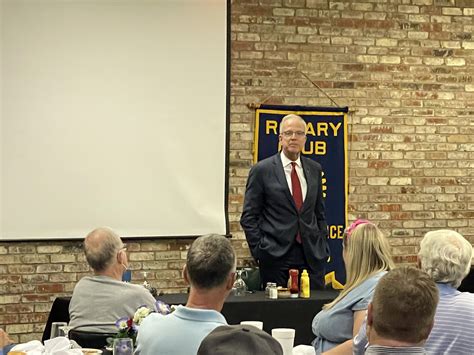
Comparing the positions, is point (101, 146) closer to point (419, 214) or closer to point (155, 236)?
point (155, 236)

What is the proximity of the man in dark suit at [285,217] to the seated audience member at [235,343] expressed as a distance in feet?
12.2

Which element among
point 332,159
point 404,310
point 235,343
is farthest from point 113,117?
point 235,343

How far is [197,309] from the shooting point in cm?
282

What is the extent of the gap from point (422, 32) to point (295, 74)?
51.1 inches

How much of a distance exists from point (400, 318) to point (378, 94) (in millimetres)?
5440

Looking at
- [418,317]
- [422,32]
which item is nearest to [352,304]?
[418,317]

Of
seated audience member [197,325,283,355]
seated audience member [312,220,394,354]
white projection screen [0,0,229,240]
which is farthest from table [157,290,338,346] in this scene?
seated audience member [197,325,283,355]

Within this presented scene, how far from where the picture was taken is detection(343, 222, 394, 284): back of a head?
12.7 ft

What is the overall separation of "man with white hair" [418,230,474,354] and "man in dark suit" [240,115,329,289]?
235 cm

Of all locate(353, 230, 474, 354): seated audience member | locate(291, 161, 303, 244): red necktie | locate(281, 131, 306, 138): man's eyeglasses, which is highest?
locate(281, 131, 306, 138): man's eyeglasses

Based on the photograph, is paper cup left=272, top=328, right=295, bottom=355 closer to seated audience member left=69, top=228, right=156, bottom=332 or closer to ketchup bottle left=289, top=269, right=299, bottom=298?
seated audience member left=69, top=228, right=156, bottom=332

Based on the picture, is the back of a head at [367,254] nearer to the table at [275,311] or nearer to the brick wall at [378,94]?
the table at [275,311]

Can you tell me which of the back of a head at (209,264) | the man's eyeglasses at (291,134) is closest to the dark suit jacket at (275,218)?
A: the man's eyeglasses at (291,134)

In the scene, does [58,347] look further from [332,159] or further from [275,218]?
[332,159]
